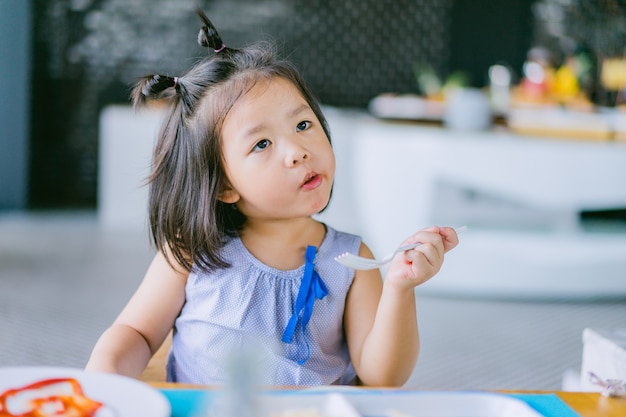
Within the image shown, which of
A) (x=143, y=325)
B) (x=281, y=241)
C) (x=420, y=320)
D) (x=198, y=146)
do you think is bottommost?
(x=420, y=320)

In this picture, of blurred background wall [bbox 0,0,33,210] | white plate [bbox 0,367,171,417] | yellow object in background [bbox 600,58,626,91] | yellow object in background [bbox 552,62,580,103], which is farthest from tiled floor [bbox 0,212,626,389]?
white plate [bbox 0,367,171,417]

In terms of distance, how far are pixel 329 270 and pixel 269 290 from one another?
0.28 ft

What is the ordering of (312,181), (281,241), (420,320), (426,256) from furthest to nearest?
(420,320), (281,241), (312,181), (426,256)

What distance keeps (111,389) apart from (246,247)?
Answer: 48cm

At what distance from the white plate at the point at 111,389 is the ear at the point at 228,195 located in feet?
1.42

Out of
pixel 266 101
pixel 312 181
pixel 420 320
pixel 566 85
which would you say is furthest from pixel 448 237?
pixel 566 85

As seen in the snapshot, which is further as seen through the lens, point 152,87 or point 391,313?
point 152,87

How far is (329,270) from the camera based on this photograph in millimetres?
1091

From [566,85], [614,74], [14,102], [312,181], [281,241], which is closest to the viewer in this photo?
[312,181]

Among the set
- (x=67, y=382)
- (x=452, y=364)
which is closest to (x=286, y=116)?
(x=67, y=382)

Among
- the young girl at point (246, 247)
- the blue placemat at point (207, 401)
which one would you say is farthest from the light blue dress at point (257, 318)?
the blue placemat at point (207, 401)

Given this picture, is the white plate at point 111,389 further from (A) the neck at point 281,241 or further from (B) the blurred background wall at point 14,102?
(B) the blurred background wall at point 14,102

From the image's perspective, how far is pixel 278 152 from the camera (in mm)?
980

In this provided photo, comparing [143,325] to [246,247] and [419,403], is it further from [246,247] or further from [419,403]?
[419,403]
